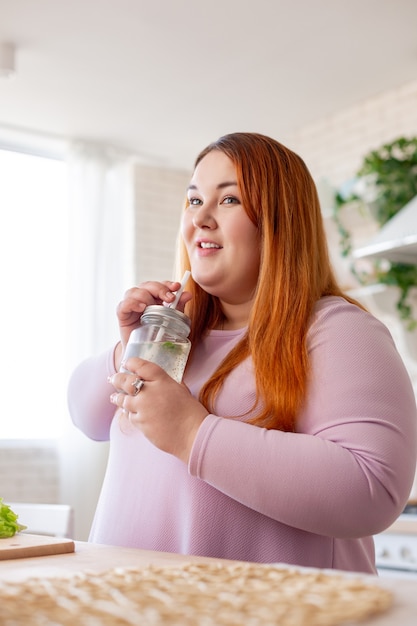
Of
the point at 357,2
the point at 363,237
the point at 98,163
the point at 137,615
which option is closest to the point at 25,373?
the point at 98,163

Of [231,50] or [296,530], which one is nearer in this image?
[296,530]

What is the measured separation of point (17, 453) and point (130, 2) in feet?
8.72

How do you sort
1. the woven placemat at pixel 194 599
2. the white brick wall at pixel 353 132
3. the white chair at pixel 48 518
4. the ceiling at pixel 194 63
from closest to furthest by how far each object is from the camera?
the woven placemat at pixel 194 599
the white chair at pixel 48 518
the ceiling at pixel 194 63
the white brick wall at pixel 353 132

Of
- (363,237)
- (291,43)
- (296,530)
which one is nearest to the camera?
(296,530)

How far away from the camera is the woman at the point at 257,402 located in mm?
1056

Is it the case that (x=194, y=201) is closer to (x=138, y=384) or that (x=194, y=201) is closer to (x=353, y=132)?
(x=138, y=384)

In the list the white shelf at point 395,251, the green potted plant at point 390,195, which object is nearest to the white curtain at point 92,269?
the green potted plant at point 390,195

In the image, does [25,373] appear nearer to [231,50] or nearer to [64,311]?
[64,311]

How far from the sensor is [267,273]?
1.32 m

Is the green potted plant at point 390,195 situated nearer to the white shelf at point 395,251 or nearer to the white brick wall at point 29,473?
the white shelf at point 395,251

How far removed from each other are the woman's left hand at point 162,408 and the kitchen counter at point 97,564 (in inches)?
5.9

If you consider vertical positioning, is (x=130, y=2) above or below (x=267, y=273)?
above

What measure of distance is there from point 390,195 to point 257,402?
263cm

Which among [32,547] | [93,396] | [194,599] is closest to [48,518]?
[93,396]
